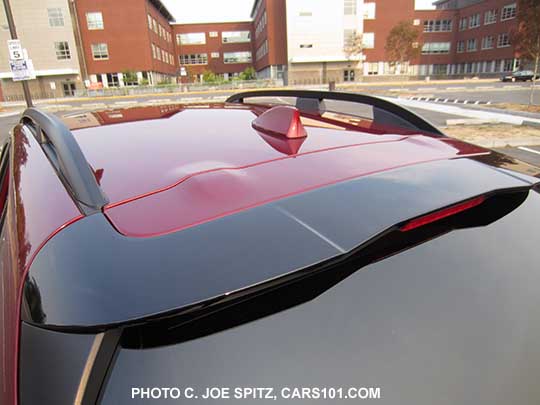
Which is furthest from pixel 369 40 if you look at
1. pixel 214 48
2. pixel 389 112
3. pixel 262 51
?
pixel 389 112

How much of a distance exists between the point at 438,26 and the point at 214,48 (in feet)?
127

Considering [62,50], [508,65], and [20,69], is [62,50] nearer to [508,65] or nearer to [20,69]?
[20,69]

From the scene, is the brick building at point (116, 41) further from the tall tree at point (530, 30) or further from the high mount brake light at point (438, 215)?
the high mount brake light at point (438, 215)

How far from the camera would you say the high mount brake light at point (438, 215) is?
90 centimetres

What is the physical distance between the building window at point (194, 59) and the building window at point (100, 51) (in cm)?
2246

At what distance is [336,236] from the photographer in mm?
782

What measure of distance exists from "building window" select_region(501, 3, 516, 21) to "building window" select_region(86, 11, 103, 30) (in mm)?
56060

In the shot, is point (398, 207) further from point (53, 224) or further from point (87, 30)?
point (87, 30)

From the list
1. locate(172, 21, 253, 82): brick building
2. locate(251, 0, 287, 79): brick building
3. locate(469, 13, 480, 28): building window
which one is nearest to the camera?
locate(251, 0, 287, 79): brick building

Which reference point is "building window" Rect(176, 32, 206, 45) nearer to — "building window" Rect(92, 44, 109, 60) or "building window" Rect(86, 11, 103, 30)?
"building window" Rect(86, 11, 103, 30)

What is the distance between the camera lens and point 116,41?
50438mm

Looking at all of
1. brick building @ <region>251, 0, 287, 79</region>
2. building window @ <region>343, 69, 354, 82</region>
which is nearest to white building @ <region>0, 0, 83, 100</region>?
brick building @ <region>251, 0, 287, 79</region>

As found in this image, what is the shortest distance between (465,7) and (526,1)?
56.0 m

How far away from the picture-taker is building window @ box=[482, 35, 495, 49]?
198 feet
